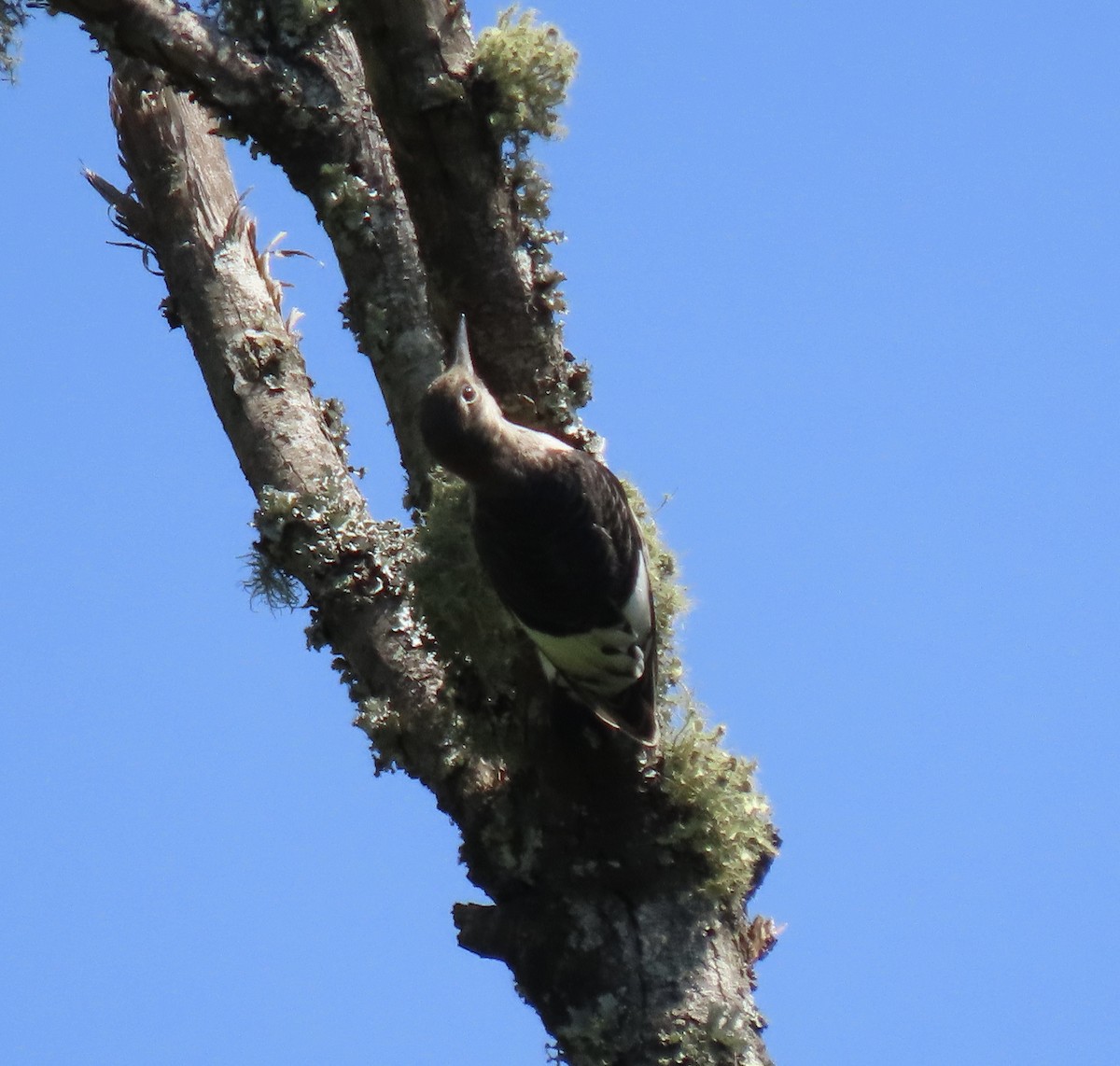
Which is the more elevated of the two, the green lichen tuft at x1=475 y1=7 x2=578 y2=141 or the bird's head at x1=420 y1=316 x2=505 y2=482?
the green lichen tuft at x1=475 y1=7 x2=578 y2=141

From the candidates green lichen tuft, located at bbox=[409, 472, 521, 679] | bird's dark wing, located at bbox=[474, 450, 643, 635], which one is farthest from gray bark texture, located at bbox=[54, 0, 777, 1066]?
bird's dark wing, located at bbox=[474, 450, 643, 635]

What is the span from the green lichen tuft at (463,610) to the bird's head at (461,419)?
27cm

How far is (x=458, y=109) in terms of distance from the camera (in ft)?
11.5

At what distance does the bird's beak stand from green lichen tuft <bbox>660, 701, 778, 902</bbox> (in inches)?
47.0

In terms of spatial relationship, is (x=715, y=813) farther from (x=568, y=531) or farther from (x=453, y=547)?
(x=453, y=547)

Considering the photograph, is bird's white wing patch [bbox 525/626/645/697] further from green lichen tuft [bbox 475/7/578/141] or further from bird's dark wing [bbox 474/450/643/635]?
green lichen tuft [bbox 475/7/578/141]

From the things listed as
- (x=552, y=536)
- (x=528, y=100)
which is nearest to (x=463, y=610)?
(x=552, y=536)

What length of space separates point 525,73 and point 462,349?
0.75m

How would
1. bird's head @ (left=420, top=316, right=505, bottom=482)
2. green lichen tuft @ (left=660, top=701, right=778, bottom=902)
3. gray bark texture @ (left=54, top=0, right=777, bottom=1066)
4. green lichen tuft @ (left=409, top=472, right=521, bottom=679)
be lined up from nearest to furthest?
1. gray bark texture @ (left=54, top=0, right=777, bottom=1066)
2. green lichen tuft @ (left=660, top=701, right=778, bottom=902)
3. bird's head @ (left=420, top=316, right=505, bottom=482)
4. green lichen tuft @ (left=409, top=472, right=521, bottom=679)

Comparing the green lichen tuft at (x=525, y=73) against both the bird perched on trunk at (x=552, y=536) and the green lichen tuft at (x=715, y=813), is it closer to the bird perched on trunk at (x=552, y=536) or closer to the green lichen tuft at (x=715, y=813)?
the bird perched on trunk at (x=552, y=536)

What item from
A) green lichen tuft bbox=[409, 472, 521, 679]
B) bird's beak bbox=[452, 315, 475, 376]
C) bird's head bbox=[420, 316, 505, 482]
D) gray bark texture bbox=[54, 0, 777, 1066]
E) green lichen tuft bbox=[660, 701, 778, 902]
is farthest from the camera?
green lichen tuft bbox=[409, 472, 521, 679]

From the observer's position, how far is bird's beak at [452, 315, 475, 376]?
12.2 ft

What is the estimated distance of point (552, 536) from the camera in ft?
13.8

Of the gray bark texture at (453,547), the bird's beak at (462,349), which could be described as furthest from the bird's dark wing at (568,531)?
the bird's beak at (462,349)
